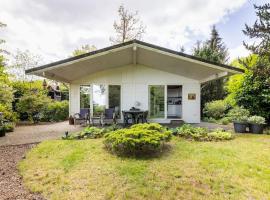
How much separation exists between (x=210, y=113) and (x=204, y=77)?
13.3ft

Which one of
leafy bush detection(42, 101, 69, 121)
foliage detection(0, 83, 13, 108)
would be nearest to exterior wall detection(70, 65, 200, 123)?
foliage detection(0, 83, 13, 108)

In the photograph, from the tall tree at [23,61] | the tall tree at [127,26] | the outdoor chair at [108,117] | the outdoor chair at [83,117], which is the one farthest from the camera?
the tall tree at [23,61]

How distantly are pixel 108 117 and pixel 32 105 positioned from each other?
240 inches

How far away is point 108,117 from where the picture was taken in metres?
9.70

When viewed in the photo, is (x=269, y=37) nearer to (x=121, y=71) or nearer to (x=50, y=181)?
(x=50, y=181)

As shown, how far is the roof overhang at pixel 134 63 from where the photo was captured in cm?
798

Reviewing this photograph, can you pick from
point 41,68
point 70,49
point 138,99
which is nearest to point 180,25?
point 138,99

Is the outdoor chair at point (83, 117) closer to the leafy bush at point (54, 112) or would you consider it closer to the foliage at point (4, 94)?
the foliage at point (4, 94)

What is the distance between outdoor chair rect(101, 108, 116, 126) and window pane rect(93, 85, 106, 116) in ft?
2.99

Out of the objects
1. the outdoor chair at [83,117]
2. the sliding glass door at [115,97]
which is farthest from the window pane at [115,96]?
the outdoor chair at [83,117]

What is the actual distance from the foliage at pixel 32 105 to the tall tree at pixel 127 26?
8.76 m

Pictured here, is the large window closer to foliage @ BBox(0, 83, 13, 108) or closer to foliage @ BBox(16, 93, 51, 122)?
foliage @ BBox(0, 83, 13, 108)

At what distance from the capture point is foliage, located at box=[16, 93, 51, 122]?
12828 mm

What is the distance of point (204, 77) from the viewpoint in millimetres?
10172
